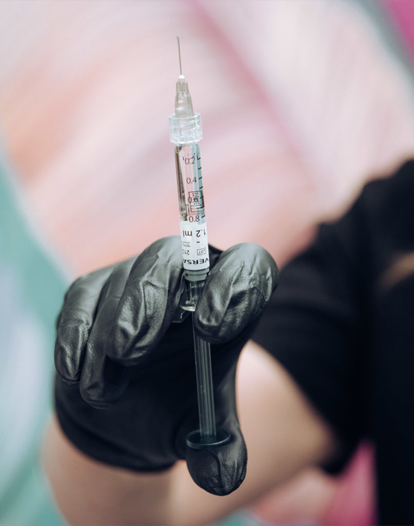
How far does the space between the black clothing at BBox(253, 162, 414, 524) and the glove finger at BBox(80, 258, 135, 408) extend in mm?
317

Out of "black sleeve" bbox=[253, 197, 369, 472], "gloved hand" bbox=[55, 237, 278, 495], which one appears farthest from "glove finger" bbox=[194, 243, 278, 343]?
"black sleeve" bbox=[253, 197, 369, 472]

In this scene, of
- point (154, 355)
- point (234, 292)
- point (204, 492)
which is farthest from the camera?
point (204, 492)

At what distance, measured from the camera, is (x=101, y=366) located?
1.82 feet

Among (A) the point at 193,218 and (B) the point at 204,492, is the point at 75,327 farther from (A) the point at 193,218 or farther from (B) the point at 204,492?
(B) the point at 204,492

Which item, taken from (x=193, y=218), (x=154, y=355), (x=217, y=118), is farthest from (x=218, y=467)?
(x=217, y=118)

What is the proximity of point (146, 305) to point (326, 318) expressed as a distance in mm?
377

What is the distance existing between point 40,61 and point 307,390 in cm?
65

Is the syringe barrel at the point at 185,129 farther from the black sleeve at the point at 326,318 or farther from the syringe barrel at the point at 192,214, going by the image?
the black sleeve at the point at 326,318

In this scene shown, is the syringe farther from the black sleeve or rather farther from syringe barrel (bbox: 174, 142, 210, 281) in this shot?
the black sleeve

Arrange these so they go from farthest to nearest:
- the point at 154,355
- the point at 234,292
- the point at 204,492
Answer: the point at 204,492
the point at 154,355
the point at 234,292

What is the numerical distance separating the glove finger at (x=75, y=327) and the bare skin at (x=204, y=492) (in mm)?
261

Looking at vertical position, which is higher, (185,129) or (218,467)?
(185,129)

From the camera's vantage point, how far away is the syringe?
0.52m

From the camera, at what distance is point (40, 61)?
2.64 feet
